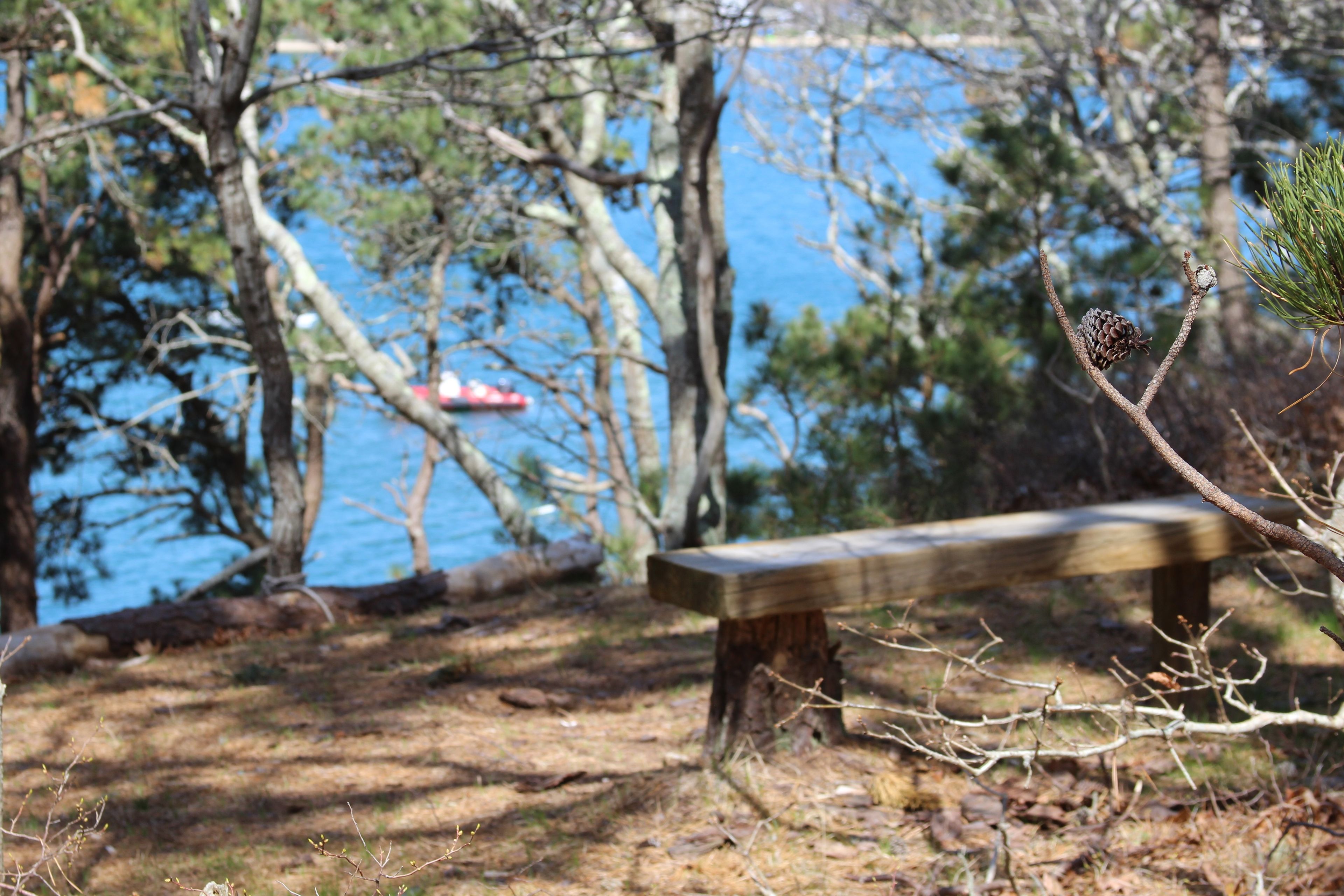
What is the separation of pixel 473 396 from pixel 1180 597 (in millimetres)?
12548

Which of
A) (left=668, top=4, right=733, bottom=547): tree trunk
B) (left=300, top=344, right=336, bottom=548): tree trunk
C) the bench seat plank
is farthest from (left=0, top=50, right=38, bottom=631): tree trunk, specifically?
the bench seat plank

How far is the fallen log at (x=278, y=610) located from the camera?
4.73 metres

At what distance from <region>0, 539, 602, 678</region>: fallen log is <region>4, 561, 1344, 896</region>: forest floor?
0.20m

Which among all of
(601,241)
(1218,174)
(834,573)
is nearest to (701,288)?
(601,241)

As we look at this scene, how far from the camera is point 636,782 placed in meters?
3.13

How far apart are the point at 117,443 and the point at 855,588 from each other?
1076 centimetres

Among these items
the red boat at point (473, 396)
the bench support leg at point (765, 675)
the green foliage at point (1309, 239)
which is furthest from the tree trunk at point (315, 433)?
the green foliage at point (1309, 239)

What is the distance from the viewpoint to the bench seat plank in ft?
9.07

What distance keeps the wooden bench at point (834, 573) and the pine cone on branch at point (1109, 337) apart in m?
1.49

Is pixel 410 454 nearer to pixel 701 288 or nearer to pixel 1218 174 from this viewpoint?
pixel 1218 174

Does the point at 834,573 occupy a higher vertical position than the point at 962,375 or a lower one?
lower

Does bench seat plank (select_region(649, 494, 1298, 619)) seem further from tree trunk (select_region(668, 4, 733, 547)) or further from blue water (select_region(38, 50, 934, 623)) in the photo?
blue water (select_region(38, 50, 934, 623))

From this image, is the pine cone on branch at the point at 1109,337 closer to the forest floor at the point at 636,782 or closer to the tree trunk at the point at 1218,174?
the forest floor at the point at 636,782

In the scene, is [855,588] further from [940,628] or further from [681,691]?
[940,628]
